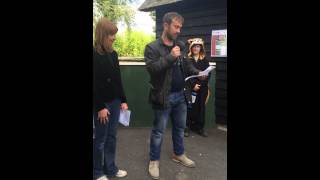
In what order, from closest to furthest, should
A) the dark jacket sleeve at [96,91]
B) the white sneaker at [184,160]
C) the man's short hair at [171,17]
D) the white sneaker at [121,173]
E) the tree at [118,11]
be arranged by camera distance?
the dark jacket sleeve at [96,91], the tree at [118,11], the man's short hair at [171,17], the white sneaker at [121,173], the white sneaker at [184,160]

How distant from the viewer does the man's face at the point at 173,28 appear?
2609 millimetres

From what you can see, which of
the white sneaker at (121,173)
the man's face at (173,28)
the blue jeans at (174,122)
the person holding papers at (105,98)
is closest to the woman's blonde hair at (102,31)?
the person holding papers at (105,98)

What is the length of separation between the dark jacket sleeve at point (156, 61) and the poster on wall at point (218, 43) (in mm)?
1668

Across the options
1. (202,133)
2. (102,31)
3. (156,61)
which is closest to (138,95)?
(202,133)

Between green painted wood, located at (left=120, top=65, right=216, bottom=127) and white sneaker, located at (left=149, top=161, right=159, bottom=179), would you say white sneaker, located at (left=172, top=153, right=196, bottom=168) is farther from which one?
green painted wood, located at (left=120, top=65, right=216, bottom=127)

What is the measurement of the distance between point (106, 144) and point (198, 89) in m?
1.63

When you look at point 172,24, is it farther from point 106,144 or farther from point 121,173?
point 121,173

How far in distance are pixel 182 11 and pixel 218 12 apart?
0.48 meters

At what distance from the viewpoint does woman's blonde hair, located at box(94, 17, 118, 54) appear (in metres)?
2.30

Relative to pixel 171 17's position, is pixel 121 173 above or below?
below

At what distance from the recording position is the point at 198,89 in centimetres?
392

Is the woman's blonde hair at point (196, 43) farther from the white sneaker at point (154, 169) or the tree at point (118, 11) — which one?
the white sneaker at point (154, 169)

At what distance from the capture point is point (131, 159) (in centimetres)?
300
